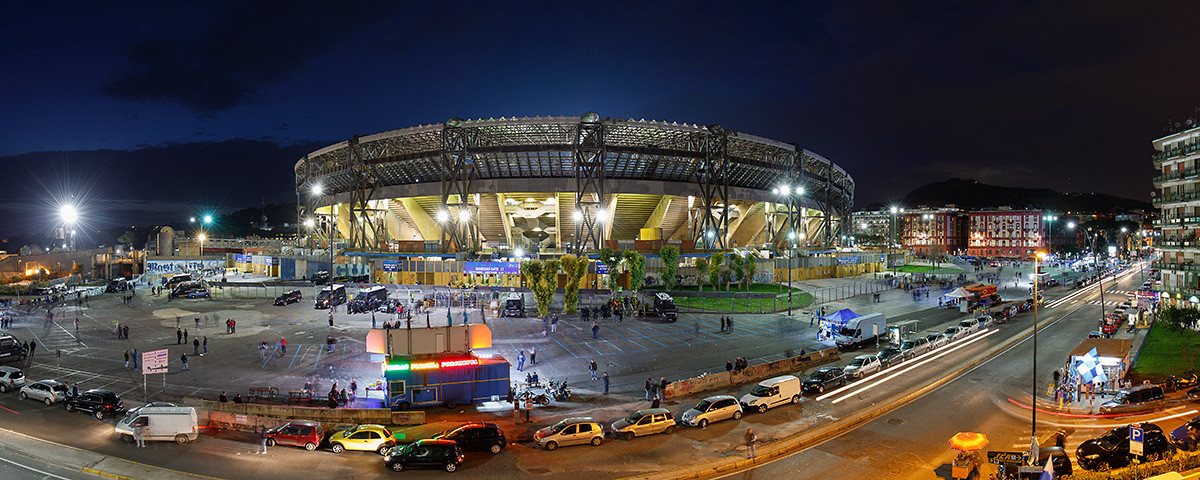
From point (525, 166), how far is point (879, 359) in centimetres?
4377

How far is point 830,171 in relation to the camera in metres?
83.6

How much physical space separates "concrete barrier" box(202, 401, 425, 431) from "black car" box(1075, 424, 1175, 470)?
66.5ft

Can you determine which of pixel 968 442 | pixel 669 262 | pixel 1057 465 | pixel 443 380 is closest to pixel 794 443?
pixel 968 442

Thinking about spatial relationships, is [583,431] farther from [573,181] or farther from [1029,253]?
[1029,253]

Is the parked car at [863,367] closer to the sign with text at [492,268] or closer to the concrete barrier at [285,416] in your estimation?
the concrete barrier at [285,416]

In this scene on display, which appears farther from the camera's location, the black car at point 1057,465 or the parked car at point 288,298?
the parked car at point 288,298

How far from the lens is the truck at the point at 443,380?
1950 centimetres

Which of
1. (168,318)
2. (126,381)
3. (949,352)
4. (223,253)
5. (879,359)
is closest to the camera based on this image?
(126,381)

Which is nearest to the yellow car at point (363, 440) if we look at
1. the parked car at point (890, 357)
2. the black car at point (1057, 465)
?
the black car at point (1057, 465)

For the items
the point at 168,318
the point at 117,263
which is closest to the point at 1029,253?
the point at 168,318

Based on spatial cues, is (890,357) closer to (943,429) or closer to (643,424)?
(943,429)

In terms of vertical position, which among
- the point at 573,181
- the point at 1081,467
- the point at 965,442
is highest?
the point at 573,181

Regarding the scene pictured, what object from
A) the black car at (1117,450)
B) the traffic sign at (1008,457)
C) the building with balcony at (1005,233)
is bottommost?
the black car at (1117,450)

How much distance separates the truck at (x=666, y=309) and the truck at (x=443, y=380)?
62.8 ft
